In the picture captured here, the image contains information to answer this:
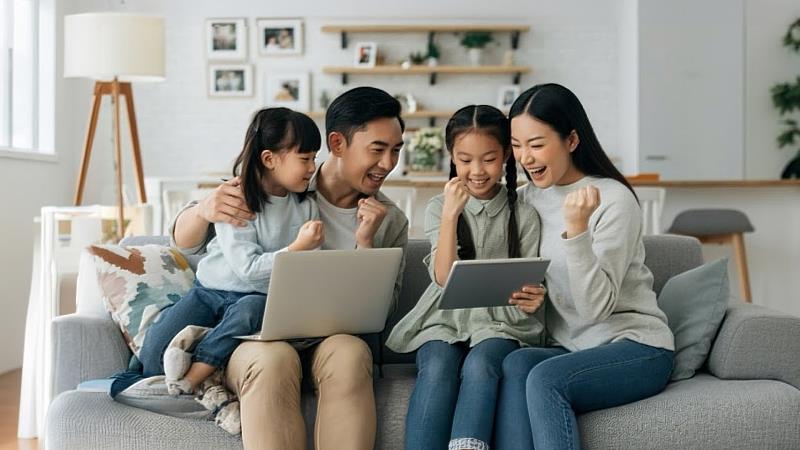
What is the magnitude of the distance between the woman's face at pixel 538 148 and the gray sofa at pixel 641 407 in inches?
22.6

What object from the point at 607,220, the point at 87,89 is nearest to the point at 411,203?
the point at 607,220

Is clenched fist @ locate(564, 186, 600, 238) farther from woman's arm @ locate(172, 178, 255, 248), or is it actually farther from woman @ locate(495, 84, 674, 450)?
woman's arm @ locate(172, 178, 255, 248)

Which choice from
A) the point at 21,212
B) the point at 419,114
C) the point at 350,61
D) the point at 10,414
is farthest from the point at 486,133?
the point at 350,61

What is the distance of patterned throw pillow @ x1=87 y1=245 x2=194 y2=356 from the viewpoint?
263cm

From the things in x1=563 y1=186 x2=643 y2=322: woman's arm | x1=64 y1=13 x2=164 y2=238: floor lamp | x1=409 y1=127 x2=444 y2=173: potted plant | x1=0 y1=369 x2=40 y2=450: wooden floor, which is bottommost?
x1=0 y1=369 x2=40 y2=450: wooden floor

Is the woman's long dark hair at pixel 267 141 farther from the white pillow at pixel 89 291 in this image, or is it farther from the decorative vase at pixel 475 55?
the decorative vase at pixel 475 55

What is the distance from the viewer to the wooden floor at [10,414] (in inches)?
148

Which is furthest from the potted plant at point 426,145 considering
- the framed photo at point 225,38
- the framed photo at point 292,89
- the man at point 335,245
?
the man at point 335,245

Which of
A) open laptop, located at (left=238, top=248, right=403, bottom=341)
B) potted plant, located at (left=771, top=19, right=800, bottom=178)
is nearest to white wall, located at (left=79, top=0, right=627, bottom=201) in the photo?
potted plant, located at (left=771, top=19, right=800, bottom=178)

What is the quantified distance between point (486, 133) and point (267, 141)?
21.4 inches

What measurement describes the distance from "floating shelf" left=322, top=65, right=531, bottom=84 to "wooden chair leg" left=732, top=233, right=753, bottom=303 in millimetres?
2229

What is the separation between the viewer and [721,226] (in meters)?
6.01

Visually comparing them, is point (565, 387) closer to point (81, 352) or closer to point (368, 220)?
point (368, 220)

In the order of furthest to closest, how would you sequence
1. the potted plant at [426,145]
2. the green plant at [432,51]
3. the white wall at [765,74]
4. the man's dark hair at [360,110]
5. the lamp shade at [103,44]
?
the green plant at [432,51] < the white wall at [765,74] < the potted plant at [426,145] < the lamp shade at [103,44] < the man's dark hair at [360,110]
